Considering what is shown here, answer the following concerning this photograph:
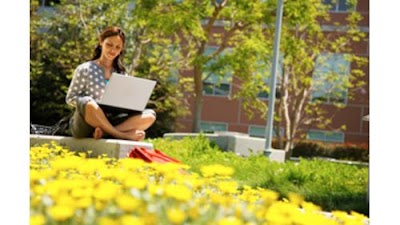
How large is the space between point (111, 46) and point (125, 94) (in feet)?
0.53

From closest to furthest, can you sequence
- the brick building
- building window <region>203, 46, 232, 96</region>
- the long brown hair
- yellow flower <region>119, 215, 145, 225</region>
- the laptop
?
yellow flower <region>119, 215, 145, 225</region> → the long brown hair → the laptop → the brick building → building window <region>203, 46, 232, 96</region>

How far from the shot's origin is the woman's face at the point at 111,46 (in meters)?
1.14

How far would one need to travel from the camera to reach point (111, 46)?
1.16 meters

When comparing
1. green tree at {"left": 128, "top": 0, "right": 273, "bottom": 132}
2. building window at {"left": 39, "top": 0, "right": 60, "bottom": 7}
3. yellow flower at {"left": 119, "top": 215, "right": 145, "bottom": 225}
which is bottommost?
yellow flower at {"left": 119, "top": 215, "right": 145, "bottom": 225}

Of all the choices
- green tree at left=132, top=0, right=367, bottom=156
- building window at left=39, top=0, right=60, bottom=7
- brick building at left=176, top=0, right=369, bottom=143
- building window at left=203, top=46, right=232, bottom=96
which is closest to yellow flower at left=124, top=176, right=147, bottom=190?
building window at left=39, top=0, right=60, bottom=7

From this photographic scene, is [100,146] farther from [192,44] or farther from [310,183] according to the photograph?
[192,44]

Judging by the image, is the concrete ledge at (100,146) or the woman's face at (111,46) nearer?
the woman's face at (111,46)

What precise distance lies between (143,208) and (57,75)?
0.69 metres

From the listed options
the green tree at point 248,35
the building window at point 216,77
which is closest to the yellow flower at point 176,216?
the green tree at point 248,35

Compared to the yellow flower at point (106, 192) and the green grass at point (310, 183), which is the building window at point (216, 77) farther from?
the yellow flower at point (106, 192)

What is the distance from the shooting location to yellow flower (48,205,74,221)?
492 mm

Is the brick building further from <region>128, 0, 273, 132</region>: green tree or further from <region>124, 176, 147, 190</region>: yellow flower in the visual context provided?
<region>124, 176, 147, 190</region>: yellow flower

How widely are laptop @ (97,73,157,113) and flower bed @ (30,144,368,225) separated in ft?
1.94
